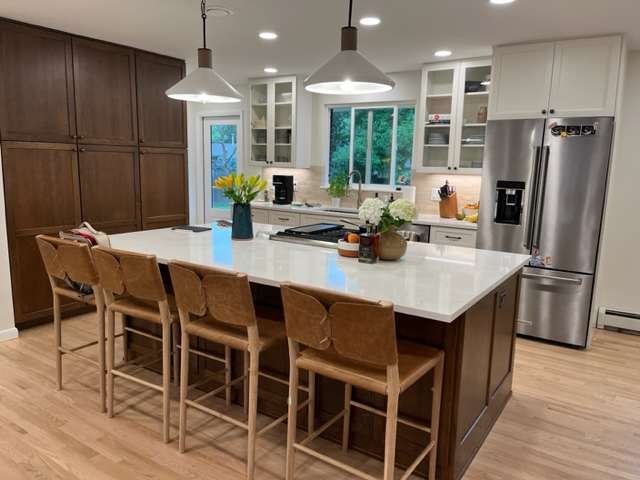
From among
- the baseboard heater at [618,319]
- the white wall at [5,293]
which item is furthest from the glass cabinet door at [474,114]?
the white wall at [5,293]

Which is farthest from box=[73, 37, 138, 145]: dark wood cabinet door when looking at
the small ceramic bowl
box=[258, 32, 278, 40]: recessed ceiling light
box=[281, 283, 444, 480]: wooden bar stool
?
box=[281, 283, 444, 480]: wooden bar stool

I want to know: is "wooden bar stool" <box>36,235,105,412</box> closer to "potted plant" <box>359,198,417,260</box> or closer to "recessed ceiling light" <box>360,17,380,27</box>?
"potted plant" <box>359,198,417,260</box>

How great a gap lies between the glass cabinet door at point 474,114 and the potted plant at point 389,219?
240 cm

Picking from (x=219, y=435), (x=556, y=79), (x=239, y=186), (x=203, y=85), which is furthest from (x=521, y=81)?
(x=219, y=435)

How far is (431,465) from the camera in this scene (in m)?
2.12

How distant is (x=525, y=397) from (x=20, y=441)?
2.91m

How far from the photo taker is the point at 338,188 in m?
5.75

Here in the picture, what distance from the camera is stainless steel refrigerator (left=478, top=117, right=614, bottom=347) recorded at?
12.2 feet

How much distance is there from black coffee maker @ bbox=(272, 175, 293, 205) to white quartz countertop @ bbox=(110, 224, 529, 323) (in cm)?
265

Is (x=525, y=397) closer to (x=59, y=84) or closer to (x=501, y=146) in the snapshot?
(x=501, y=146)

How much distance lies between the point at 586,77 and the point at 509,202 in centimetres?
110

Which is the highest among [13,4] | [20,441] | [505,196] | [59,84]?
[13,4]

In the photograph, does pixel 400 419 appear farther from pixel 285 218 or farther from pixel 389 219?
pixel 285 218

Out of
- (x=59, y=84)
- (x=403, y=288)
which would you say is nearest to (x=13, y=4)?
(x=59, y=84)
